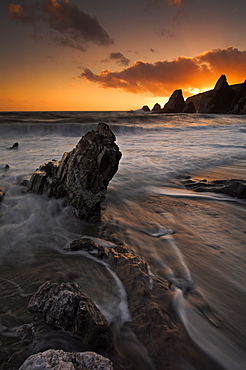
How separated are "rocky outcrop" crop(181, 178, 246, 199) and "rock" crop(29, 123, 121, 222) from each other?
223 cm

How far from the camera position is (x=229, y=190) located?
397cm

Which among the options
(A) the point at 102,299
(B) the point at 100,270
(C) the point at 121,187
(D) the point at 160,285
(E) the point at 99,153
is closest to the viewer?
(A) the point at 102,299

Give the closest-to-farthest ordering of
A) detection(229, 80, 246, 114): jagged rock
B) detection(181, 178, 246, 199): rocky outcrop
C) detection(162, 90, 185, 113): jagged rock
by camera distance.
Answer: detection(181, 178, 246, 199): rocky outcrop → detection(229, 80, 246, 114): jagged rock → detection(162, 90, 185, 113): jagged rock

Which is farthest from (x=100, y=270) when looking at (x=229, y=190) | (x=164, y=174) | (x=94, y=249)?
(x=164, y=174)

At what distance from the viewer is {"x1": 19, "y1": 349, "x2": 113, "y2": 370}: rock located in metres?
0.79

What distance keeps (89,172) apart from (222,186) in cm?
292

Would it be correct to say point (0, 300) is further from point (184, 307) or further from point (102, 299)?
point (184, 307)

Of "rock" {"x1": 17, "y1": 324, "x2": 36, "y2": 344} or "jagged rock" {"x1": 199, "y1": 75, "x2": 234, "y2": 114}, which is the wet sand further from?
"jagged rock" {"x1": 199, "y1": 75, "x2": 234, "y2": 114}

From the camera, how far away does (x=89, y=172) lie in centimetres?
286

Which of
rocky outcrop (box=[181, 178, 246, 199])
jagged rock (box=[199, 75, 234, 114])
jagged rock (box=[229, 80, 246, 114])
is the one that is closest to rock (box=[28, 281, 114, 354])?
rocky outcrop (box=[181, 178, 246, 199])

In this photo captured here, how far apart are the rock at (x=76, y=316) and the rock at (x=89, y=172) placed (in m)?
1.55

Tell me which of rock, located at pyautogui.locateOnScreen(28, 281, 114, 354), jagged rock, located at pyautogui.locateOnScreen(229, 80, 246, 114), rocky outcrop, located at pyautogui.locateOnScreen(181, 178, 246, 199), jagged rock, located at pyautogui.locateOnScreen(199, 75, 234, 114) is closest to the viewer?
rock, located at pyautogui.locateOnScreen(28, 281, 114, 354)

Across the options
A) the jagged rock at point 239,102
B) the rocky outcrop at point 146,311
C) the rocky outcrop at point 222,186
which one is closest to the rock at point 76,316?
the rocky outcrop at point 146,311

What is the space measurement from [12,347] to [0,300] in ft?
1.52
